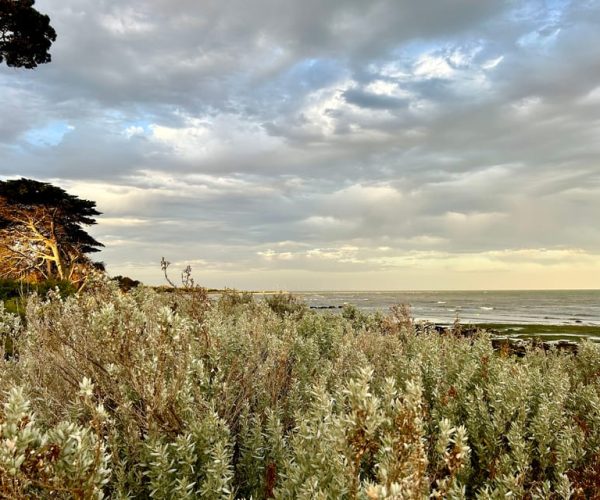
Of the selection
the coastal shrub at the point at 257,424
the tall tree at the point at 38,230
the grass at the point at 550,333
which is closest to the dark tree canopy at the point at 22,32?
the tall tree at the point at 38,230

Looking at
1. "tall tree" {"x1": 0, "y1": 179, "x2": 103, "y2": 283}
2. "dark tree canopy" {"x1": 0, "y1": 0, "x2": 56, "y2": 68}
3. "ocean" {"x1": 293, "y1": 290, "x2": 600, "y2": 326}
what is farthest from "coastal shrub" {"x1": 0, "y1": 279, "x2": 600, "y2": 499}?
"tall tree" {"x1": 0, "y1": 179, "x2": 103, "y2": 283}

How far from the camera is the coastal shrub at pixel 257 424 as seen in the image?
2.03m

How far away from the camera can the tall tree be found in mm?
25312

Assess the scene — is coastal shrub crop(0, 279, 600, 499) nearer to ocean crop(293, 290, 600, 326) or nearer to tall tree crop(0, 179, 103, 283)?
ocean crop(293, 290, 600, 326)

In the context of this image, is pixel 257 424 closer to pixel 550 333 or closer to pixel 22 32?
pixel 22 32

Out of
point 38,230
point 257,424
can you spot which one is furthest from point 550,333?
point 38,230

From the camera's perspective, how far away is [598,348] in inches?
276

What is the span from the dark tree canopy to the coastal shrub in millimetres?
18242

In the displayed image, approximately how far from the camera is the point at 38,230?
88.6ft

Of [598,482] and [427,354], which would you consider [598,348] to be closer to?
[427,354]

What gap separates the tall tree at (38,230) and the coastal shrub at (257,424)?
22360 mm

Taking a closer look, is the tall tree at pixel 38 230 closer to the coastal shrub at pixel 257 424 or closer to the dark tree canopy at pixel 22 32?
the dark tree canopy at pixel 22 32

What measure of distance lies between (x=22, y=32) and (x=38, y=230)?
455 inches

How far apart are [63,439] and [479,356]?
4958mm
